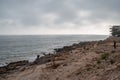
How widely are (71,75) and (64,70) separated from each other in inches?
98.7

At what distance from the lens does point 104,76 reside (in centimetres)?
1641

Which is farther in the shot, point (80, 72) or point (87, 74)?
point (80, 72)

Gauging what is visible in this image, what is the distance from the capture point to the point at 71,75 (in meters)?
20.1

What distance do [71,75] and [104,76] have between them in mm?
4330

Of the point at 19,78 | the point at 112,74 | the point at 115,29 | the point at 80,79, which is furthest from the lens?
the point at 115,29

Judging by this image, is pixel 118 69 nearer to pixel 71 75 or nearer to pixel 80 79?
→ pixel 80 79

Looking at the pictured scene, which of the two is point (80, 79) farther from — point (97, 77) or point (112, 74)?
point (112, 74)

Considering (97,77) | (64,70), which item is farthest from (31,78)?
(97,77)

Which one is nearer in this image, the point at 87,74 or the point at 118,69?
the point at 118,69

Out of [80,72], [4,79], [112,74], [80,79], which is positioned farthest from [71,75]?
[4,79]

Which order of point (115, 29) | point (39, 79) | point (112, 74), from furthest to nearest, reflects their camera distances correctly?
point (115, 29) < point (39, 79) < point (112, 74)

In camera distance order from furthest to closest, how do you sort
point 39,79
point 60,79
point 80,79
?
point 39,79
point 60,79
point 80,79

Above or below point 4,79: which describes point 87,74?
above

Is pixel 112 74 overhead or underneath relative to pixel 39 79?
overhead
